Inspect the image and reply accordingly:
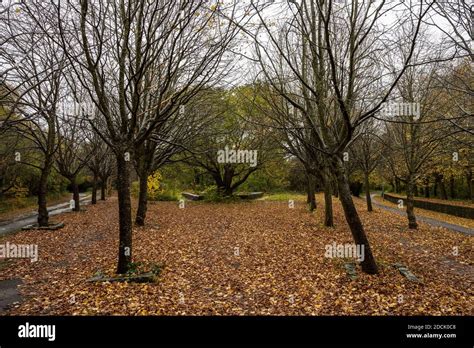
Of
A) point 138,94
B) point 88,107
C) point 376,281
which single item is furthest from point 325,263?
point 88,107

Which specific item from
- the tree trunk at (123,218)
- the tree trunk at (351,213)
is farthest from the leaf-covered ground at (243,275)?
the tree trunk at (123,218)

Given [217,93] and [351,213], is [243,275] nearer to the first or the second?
[351,213]

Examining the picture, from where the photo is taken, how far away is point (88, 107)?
17656 millimetres

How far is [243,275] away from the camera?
23.7 feet

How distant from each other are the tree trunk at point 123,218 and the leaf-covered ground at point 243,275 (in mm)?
662

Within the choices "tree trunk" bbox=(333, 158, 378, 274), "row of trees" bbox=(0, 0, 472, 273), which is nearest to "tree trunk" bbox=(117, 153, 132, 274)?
"row of trees" bbox=(0, 0, 472, 273)

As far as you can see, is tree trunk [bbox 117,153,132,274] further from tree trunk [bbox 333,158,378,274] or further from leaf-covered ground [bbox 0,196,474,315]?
tree trunk [bbox 333,158,378,274]

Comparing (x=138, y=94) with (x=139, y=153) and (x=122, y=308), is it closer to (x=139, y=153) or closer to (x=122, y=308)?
(x=122, y=308)

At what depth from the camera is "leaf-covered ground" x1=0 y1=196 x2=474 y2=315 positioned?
540 centimetres

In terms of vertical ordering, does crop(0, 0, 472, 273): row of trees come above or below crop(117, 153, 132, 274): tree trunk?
above

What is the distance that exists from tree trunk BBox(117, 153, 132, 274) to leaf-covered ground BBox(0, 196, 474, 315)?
2.17ft

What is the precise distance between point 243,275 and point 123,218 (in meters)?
2.95

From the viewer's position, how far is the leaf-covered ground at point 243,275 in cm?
540

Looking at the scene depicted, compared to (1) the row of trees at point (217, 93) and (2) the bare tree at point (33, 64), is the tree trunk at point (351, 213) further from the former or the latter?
(2) the bare tree at point (33, 64)
